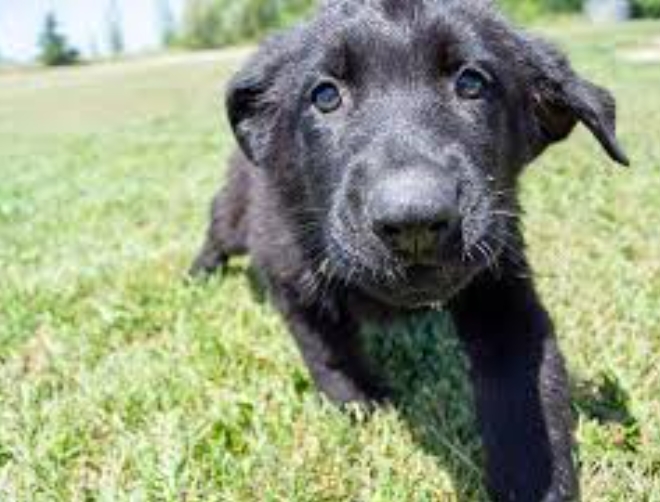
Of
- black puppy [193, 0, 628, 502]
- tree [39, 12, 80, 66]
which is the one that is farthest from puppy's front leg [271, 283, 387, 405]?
tree [39, 12, 80, 66]

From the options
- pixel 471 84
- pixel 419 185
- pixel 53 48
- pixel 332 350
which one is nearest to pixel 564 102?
pixel 471 84

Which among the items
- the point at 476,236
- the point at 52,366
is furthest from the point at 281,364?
the point at 476,236

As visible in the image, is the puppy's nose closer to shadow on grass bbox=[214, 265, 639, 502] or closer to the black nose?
the black nose

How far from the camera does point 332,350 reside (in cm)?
386

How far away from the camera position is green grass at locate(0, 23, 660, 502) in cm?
314

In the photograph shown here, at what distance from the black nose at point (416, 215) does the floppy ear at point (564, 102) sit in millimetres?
983

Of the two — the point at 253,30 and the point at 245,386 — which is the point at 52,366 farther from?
the point at 253,30

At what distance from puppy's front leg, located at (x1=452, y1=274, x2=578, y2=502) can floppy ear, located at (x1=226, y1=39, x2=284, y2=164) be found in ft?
3.20

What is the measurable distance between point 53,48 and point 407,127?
228 feet

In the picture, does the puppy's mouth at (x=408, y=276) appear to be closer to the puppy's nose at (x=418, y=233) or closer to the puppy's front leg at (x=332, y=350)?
the puppy's nose at (x=418, y=233)

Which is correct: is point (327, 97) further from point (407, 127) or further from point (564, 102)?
point (564, 102)

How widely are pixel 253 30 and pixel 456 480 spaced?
234 ft

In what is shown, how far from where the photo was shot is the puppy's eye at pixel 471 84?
11.0 ft

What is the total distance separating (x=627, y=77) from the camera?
61.3 feet
